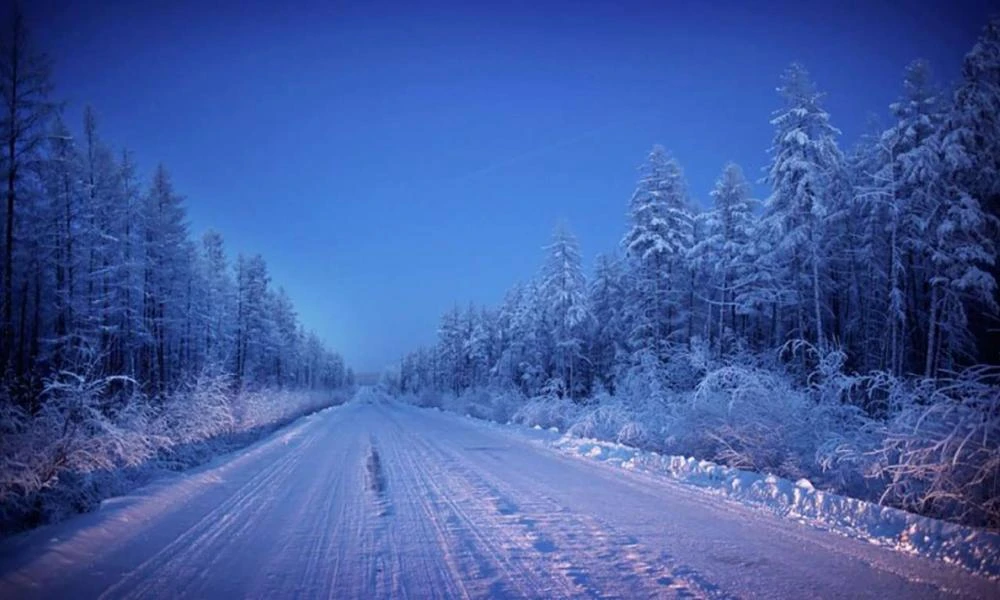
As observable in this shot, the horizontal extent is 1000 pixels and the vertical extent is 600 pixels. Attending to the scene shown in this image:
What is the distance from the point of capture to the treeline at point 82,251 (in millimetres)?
15711

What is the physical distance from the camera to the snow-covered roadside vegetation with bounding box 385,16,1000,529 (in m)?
7.14

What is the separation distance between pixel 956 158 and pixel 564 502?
20.6 metres

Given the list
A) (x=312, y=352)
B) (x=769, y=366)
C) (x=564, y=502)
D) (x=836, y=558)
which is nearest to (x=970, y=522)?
(x=836, y=558)

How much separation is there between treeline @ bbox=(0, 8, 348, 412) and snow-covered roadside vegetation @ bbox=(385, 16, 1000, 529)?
52.1 feet

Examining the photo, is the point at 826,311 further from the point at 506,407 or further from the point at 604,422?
the point at 604,422

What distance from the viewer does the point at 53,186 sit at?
23.5 metres

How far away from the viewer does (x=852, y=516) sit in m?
6.39

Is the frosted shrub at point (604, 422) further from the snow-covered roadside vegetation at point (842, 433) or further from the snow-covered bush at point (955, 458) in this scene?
the snow-covered bush at point (955, 458)

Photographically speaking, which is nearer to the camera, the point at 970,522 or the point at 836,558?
the point at 836,558

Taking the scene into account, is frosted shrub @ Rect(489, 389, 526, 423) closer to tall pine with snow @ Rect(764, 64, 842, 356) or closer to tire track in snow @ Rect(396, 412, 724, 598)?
tall pine with snow @ Rect(764, 64, 842, 356)

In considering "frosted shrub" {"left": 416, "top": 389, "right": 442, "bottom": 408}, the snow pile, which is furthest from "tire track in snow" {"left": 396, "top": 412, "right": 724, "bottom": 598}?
"frosted shrub" {"left": 416, "top": 389, "right": 442, "bottom": 408}

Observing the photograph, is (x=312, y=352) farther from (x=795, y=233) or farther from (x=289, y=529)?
(x=289, y=529)

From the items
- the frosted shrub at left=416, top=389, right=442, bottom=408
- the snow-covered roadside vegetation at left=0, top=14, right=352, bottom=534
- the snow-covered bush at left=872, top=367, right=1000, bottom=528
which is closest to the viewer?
the snow-covered bush at left=872, top=367, right=1000, bottom=528

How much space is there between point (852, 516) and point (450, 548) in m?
4.84
